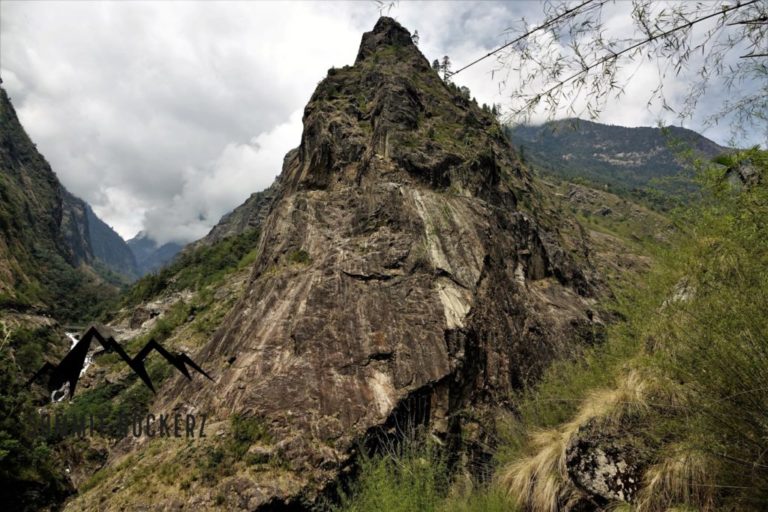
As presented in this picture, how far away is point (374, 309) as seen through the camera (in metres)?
18.6

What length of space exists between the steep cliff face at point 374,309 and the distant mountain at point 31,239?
43.8 meters

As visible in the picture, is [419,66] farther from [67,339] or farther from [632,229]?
[632,229]

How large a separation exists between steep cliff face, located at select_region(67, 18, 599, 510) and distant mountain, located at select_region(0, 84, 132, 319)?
43845mm

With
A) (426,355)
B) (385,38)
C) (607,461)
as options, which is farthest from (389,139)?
(385,38)

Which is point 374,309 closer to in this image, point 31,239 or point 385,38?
point 385,38

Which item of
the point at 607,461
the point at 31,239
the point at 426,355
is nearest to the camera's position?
the point at 607,461

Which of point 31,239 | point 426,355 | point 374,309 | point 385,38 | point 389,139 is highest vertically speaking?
point 31,239

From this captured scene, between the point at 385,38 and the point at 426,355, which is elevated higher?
the point at 385,38

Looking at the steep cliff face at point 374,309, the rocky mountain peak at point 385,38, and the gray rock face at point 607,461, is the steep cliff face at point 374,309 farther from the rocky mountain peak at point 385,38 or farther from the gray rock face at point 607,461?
the rocky mountain peak at point 385,38

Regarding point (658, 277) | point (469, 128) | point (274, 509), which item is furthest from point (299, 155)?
point (658, 277)

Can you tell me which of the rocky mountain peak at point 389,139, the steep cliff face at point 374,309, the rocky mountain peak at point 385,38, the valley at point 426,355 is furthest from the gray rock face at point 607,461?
the rocky mountain peak at point 385,38

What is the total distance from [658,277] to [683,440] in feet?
13.0

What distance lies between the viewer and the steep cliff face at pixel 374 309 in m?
14.6

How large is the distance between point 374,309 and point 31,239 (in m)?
111
